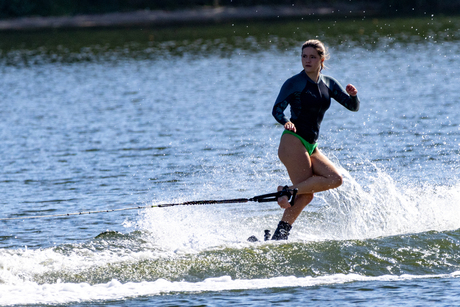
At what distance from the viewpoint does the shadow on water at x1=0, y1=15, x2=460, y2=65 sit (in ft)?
112

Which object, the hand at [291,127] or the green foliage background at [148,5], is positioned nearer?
the hand at [291,127]

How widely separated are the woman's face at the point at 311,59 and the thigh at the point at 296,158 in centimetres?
68

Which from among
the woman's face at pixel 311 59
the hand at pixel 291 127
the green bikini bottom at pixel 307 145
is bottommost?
the green bikini bottom at pixel 307 145

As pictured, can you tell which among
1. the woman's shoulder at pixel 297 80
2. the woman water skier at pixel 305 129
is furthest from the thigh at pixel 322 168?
the woman's shoulder at pixel 297 80

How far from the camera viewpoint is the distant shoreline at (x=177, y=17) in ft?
170

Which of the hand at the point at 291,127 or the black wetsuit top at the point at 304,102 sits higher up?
the black wetsuit top at the point at 304,102

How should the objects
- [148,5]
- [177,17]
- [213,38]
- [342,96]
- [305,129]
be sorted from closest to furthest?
[305,129]
[342,96]
[213,38]
[177,17]
[148,5]

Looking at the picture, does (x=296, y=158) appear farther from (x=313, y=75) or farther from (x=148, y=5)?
(x=148, y=5)

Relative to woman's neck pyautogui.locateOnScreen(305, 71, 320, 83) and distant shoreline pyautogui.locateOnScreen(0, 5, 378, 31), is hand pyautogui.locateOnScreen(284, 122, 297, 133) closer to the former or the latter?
woman's neck pyautogui.locateOnScreen(305, 71, 320, 83)

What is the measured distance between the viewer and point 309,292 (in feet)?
21.3

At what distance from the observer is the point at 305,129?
24.3 feet

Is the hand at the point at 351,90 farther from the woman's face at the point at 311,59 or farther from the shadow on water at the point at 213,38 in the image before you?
the shadow on water at the point at 213,38

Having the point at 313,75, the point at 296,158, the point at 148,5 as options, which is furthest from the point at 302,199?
the point at 148,5

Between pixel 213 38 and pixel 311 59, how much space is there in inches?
1303
